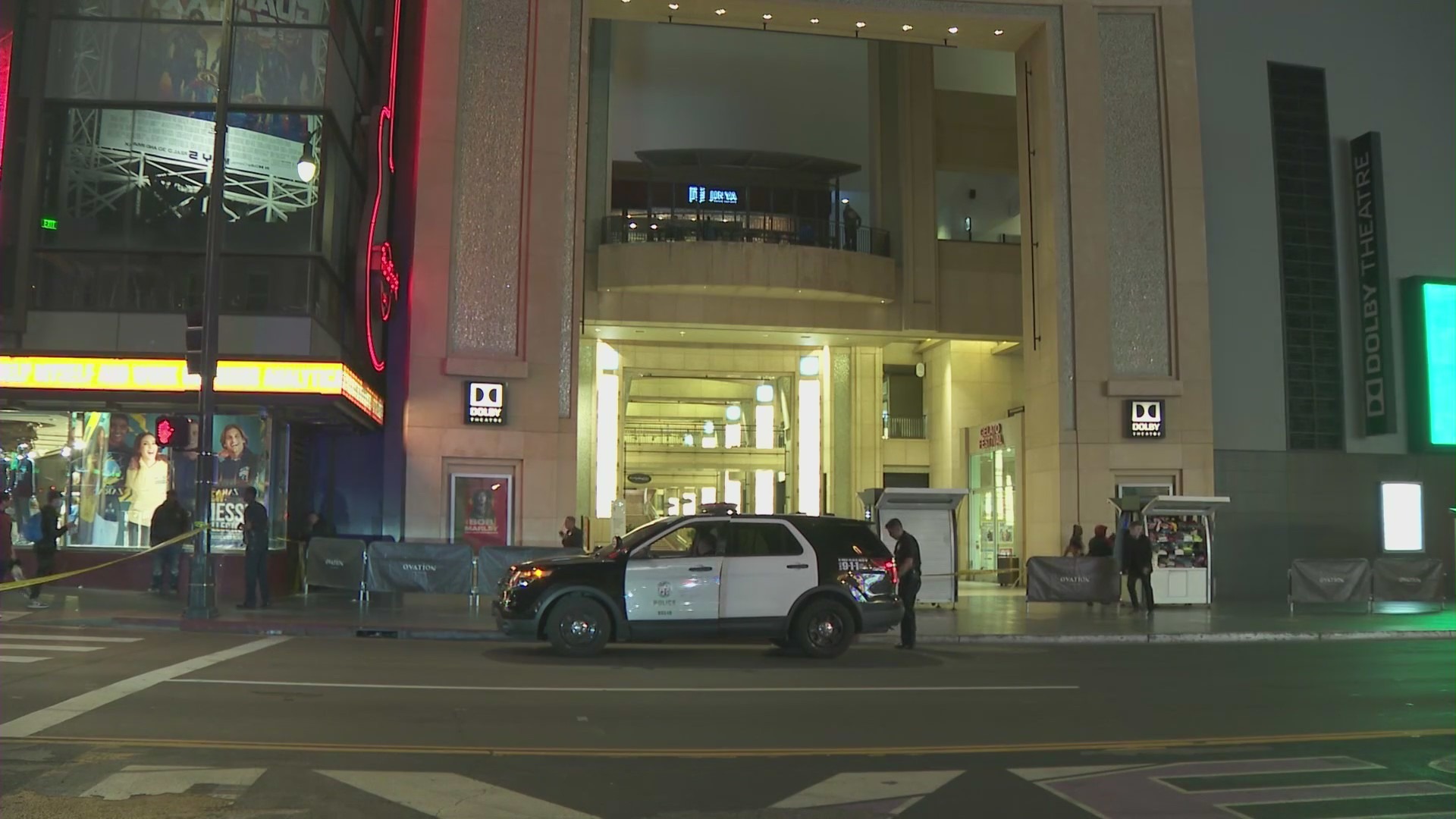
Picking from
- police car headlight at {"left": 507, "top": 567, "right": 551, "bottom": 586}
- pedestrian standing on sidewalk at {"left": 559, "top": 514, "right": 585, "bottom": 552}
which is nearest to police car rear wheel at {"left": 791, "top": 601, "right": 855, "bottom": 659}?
police car headlight at {"left": 507, "top": 567, "right": 551, "bottom": 586}

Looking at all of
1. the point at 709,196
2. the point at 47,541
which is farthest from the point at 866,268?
the point at 47,541

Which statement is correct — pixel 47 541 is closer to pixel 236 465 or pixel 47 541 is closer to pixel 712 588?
pixel 236 465

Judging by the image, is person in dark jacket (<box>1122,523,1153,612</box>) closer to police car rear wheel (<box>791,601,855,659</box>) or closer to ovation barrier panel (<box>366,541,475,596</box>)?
police car rear wheel (<box>791,601,855,659</box>)

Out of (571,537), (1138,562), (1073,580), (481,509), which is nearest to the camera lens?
(1073,580)

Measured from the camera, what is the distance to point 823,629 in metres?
14.6

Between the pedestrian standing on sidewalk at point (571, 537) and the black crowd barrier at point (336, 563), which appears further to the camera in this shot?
the pedestrian standing on sidewalk at point (571, 537)

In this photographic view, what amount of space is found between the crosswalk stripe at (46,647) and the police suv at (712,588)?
4.68m

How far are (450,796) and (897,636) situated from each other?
11875 millimetres

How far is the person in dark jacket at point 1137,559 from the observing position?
877 inches

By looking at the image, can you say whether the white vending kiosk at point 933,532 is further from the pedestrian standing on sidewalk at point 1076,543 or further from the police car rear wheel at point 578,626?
the police car rear wheel at point 578,626

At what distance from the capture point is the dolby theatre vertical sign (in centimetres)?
2812

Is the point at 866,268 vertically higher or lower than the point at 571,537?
higher

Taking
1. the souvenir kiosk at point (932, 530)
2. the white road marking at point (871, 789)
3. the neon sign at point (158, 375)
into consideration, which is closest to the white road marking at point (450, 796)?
the white road marking at point (871, 789)

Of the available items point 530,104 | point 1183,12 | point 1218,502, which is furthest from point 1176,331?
point 530,104
